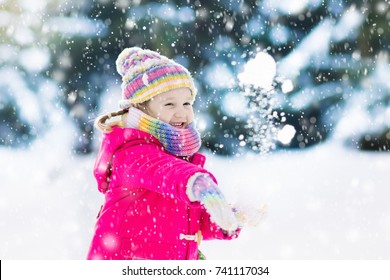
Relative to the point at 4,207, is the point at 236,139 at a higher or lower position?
higher

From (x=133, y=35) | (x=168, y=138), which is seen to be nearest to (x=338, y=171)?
(x=133, y=35)

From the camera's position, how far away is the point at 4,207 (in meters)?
4.94

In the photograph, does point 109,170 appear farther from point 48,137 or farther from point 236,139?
point 48,137

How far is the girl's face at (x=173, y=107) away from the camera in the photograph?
2.23 metres

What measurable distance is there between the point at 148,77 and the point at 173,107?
16 centimetres

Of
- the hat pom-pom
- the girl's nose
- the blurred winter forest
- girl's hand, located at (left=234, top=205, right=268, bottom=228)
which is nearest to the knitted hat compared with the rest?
the hat pom-pom

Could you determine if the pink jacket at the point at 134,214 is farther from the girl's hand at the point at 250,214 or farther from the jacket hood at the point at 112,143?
the girl's hand at the point at 250,214

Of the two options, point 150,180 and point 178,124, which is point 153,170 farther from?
point 178,124

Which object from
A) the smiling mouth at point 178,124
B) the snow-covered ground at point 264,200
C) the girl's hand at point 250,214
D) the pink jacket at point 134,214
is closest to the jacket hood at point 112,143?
the pink jacket at point 134,214

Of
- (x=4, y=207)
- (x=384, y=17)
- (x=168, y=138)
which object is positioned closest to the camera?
(x=168, y=138)

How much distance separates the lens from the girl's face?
223 centimetres

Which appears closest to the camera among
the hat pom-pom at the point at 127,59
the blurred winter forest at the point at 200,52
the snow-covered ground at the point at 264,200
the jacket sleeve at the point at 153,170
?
the jacket sleeve at the point at 153,170

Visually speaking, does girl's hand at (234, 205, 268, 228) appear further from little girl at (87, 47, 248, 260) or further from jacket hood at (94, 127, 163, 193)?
jacket hood at (94, 127, 163, 193)

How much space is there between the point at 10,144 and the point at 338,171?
296 centimetres
